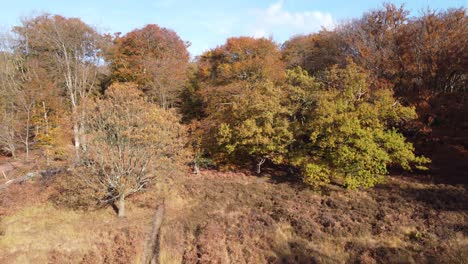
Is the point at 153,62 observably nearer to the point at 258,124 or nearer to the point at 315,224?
the point at 258,124

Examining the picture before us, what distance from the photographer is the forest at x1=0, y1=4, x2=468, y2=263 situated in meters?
14.8

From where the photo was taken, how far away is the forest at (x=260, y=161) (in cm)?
1484

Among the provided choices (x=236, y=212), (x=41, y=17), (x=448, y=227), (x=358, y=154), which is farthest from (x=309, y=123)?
(x=41, y=17)

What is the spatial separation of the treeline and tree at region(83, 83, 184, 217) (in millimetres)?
86

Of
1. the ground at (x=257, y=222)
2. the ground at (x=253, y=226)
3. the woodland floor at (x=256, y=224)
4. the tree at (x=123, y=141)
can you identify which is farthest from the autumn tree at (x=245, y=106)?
the tree at (x=123, y=141)

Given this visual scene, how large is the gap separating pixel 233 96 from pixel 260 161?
7087 millimetres

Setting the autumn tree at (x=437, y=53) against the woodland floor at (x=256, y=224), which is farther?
the autumn tree at (x=437, y=53)

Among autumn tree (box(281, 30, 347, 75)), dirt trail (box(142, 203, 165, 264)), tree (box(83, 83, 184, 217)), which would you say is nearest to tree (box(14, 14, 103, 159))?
tree (box(83, 83, 184, 217))

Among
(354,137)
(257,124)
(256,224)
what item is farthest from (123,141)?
(354,137)

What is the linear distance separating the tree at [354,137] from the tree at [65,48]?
26266 millimetres

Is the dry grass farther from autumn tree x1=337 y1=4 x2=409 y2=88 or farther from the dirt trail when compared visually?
autumn tree x1=337 y1=4 x2=409 y2=88

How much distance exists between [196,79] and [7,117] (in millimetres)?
21431

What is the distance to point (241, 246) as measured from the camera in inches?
585

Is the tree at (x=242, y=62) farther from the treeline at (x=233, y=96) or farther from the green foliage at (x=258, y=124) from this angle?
the green foliage at (x=258, y=124)
